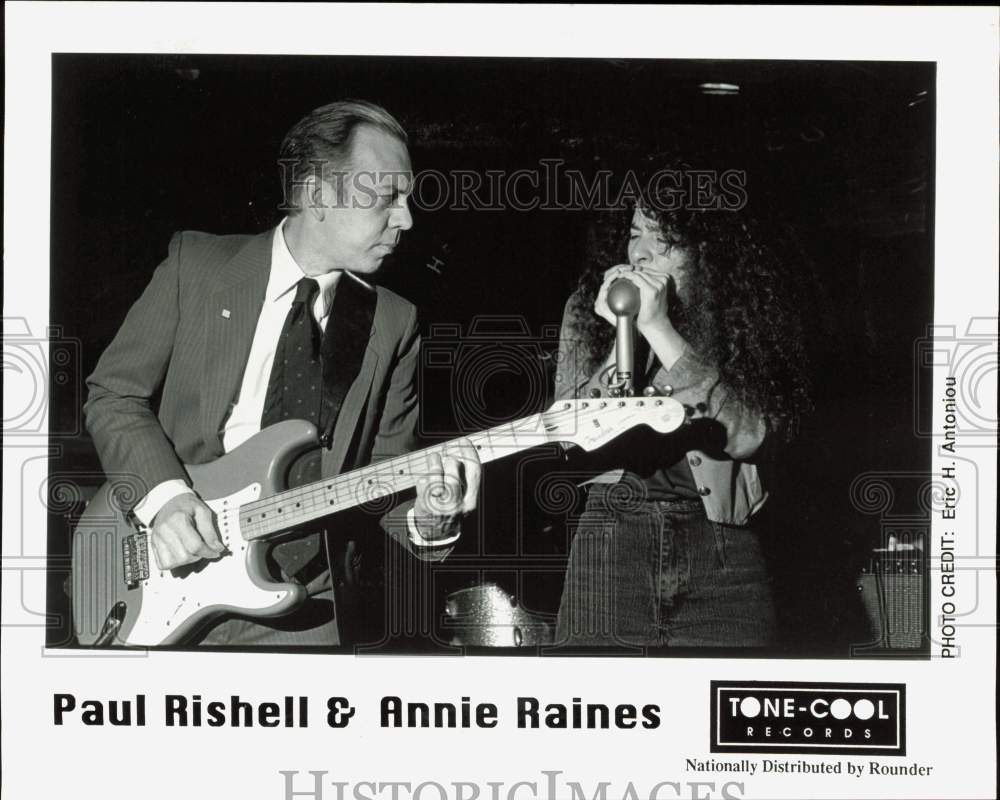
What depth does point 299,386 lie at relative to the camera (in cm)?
195

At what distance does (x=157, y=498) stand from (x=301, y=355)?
414 mm

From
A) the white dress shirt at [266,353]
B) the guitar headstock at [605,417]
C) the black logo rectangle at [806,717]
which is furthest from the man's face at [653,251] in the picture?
the black logo rectangle at [806,717]

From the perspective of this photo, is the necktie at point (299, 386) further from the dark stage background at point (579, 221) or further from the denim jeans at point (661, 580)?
the denim jeans at point (661, 580)

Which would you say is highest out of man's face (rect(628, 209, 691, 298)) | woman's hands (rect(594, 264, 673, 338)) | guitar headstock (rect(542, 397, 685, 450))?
man's face (rect(628, 209, 691, 298))

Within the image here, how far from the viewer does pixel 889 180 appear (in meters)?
1.97

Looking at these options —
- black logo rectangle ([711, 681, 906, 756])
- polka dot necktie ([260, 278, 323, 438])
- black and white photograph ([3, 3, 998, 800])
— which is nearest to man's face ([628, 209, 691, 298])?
black and white photograph ([3, 3, 998, 800])

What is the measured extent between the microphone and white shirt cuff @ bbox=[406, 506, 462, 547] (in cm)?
45

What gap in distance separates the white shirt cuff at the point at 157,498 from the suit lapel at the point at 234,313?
0.15 m

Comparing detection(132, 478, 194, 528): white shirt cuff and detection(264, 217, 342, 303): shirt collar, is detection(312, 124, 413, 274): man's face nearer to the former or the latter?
detection(264, 217, 342, 303): shirt collar

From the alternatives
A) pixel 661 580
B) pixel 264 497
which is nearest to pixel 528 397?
pixel 661 580

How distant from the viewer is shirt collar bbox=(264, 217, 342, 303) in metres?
1.97

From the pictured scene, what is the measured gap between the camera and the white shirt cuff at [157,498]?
195 cm

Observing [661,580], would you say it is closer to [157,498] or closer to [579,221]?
[579,221]

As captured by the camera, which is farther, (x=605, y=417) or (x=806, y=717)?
(x=806, y=717)
